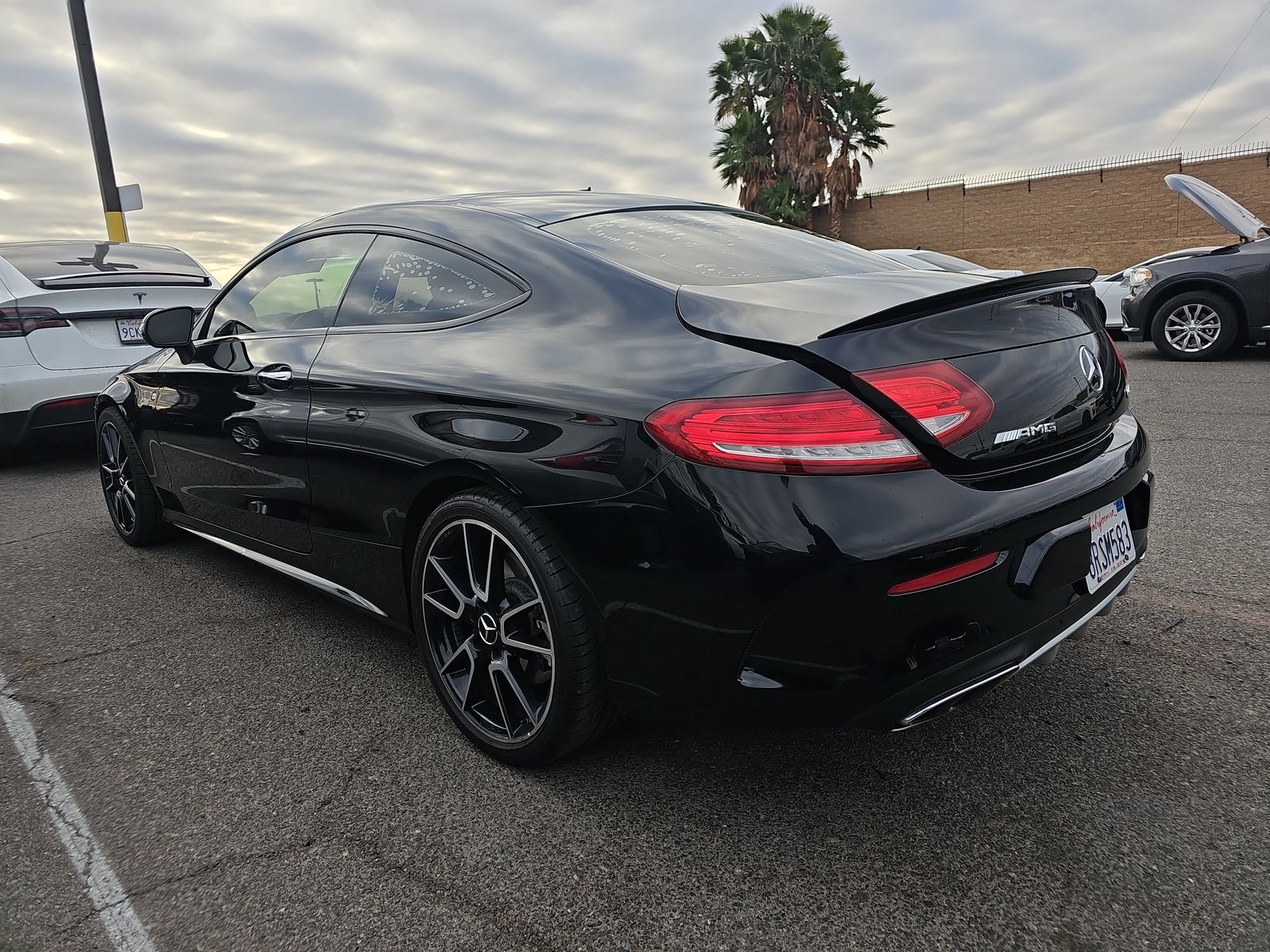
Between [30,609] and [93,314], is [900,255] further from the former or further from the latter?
[93,314]

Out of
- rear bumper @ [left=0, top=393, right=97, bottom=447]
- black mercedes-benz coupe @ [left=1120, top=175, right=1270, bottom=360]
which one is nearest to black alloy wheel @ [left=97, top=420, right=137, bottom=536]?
rear bumper @ [left=0, top=393, right=97, bottom=447]

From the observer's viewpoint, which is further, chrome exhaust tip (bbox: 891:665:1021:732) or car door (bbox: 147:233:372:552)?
car door (bbox: 147:233:372:552)

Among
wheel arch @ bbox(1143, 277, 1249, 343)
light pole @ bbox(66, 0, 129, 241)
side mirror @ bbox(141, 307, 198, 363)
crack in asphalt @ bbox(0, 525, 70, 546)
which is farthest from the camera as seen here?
light pole @ bbox(66, 0, 129, 241)

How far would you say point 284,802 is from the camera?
2213 millimetres

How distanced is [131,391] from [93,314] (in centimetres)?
236

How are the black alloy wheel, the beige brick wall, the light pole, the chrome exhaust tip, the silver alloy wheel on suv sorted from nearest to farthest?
the chrome exhaust tip → the black alloy wheel → the silver alloy wheel on suv → the light pole → the beige brick wall

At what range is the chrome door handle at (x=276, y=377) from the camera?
2868 millimetres

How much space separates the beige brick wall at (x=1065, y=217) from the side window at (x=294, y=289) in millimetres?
26654

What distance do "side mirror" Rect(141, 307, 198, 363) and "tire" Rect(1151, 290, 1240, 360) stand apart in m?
9.46

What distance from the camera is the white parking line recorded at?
1802mm

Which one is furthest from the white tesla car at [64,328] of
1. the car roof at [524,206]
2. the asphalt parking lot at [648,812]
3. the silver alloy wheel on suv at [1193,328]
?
the silver alloy wheel on suv at [1193,328]

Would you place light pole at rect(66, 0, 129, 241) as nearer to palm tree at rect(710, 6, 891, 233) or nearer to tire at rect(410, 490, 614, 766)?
tire at rect(410, 490, 614, 766)

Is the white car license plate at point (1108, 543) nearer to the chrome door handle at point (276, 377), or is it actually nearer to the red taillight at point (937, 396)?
the red taillight at point (937, 396)

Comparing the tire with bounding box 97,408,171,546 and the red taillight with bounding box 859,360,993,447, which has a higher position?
the red taillight with bounding box 859,360,993,447
